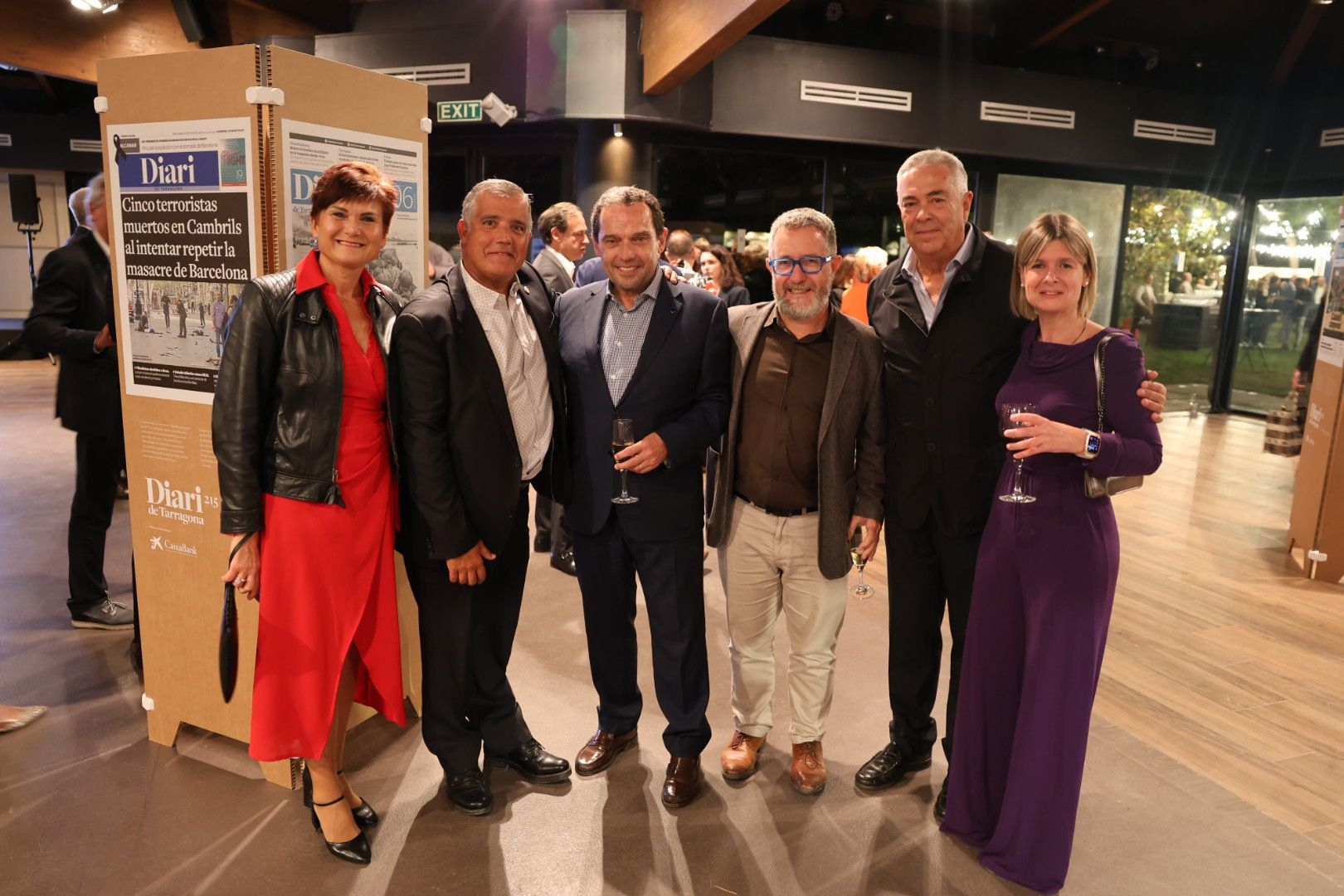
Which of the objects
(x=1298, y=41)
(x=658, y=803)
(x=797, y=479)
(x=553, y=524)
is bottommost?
(x=658, y=803)

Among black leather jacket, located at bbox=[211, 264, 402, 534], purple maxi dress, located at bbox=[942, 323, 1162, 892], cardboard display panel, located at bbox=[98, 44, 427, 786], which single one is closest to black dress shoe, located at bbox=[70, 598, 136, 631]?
cardboard display panel, located at bbox=[98, 44, 427, 786]

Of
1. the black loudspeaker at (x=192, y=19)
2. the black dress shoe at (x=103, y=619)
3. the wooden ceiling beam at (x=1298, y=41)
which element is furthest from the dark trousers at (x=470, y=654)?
the wooden ceiling beam at (x=1298, y=41)

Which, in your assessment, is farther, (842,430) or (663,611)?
(663,611)

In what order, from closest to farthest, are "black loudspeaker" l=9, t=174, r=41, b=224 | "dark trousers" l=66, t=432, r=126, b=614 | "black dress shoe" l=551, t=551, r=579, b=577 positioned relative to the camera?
"dark trousers" l=66, t=432, r=126, b=614 < "black dress shoe" l=551, t=551, r=579, b=577 < "black loudspeaker" l=9, t=174, r=41, b=224

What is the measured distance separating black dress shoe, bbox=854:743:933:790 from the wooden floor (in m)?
0.94

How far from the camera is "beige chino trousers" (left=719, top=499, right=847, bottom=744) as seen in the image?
285cm

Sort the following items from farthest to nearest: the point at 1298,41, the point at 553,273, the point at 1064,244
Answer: the point at 1298,41 → the point at 553,273 → the point at 1064,244

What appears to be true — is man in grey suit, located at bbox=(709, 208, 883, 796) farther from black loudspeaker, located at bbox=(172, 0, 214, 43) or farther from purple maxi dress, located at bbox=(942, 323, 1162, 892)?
black loudspeaker, located at bbox=(172, 0, 214, 43)

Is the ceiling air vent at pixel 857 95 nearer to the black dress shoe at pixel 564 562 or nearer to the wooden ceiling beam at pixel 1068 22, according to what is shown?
the wooden ceiling beam at pixel 1068 22

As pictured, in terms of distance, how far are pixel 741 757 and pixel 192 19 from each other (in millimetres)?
7337

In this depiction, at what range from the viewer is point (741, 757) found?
3.00 metres

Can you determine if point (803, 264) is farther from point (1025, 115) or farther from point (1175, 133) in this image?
point (1175, 133)

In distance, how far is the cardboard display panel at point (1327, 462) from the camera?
17.0ft

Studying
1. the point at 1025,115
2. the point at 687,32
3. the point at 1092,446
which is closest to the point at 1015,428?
the point at 1092,446
